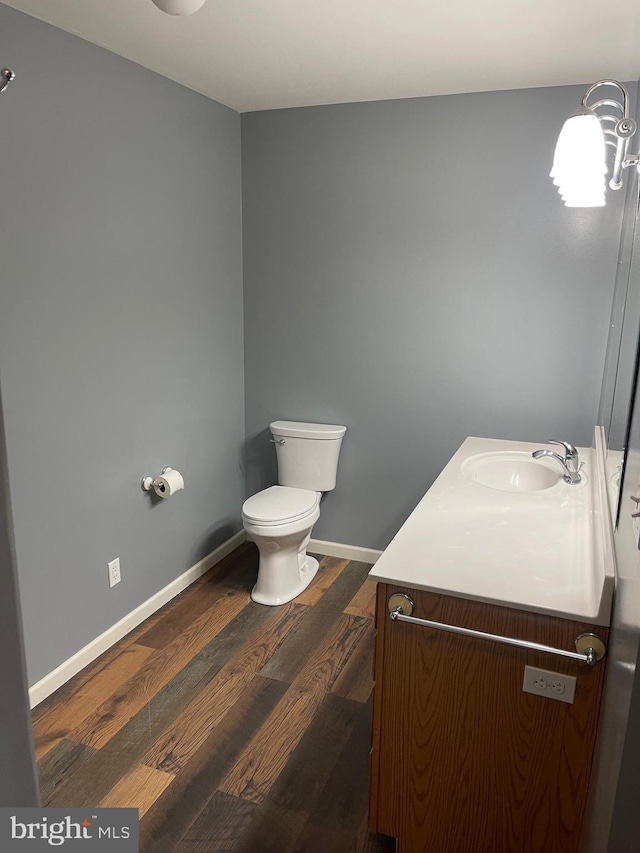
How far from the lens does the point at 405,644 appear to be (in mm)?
1559

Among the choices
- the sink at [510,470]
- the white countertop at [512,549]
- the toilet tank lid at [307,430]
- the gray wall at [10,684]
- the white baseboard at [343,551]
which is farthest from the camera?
the white baseboard at [343,551]

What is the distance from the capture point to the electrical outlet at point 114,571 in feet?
8.76

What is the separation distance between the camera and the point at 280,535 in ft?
9.70

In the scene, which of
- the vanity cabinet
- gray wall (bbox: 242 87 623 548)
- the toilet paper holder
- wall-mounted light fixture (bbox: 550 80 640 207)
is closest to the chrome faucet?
gray wall (bbox: 242 87 623 548)

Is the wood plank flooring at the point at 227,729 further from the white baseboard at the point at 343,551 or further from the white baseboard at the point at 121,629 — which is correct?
the white baseboard at the point at 343,551

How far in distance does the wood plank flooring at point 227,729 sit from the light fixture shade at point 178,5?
2.18m

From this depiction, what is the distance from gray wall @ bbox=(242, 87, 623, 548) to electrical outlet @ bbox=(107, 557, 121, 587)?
120 centimetres

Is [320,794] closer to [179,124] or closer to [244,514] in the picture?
[244,514]

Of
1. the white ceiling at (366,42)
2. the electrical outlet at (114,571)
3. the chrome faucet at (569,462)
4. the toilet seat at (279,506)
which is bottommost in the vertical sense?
the electrical outlet at (114,571)

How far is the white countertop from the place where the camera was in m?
1.45

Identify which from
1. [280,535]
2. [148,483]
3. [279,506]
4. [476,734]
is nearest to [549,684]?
[476,734]

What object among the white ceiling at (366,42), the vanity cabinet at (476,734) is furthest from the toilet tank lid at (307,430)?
the vanity cabinet at (476,734)

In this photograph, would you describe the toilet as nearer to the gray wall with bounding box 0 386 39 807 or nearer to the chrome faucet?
the chrome faucet

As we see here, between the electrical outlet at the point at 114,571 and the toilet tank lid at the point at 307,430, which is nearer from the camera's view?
the electrical outlet at the point at 114,571
